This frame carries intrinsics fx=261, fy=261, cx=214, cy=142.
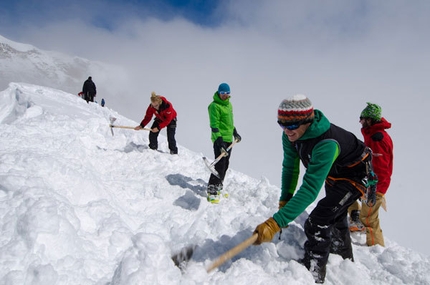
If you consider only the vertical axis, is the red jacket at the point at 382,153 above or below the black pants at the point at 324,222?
above

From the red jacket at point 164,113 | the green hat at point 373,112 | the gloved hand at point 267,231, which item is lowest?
the red jacket at point 164,113

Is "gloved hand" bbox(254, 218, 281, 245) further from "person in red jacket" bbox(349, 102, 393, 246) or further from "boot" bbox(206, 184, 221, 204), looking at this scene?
"person in red jacket" bbox(349, 102, 393, 246)

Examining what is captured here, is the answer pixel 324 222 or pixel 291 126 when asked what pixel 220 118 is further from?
pixel 324 222

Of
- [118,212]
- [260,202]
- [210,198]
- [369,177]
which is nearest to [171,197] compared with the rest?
[210,198]

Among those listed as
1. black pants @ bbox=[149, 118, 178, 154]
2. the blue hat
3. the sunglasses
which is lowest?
black pants @ bbox=[149, 118, 178, 154]

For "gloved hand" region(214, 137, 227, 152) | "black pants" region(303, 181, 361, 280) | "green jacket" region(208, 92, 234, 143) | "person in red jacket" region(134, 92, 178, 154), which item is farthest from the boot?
"person in red jacket" region(134, 92, 178, 154)

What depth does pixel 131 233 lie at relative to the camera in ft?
9.47

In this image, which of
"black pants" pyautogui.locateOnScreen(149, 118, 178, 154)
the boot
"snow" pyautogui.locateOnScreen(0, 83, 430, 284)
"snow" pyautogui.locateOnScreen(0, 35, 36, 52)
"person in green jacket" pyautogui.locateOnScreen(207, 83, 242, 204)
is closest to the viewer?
"snow" pyautogui.locateOnScreen(0, 83, 430, 284)

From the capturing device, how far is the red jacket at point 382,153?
399 centimetres

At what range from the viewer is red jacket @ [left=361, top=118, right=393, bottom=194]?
3.99m

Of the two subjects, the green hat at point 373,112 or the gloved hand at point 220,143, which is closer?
the green hat at point 373,112

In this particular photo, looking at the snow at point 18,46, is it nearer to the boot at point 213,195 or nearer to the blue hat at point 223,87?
the blue hat at point 223,87

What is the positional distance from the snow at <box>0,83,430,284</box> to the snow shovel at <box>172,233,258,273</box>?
0.26ft

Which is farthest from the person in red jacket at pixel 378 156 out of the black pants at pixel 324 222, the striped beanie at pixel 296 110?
the striped beanie at pixel 296 110
